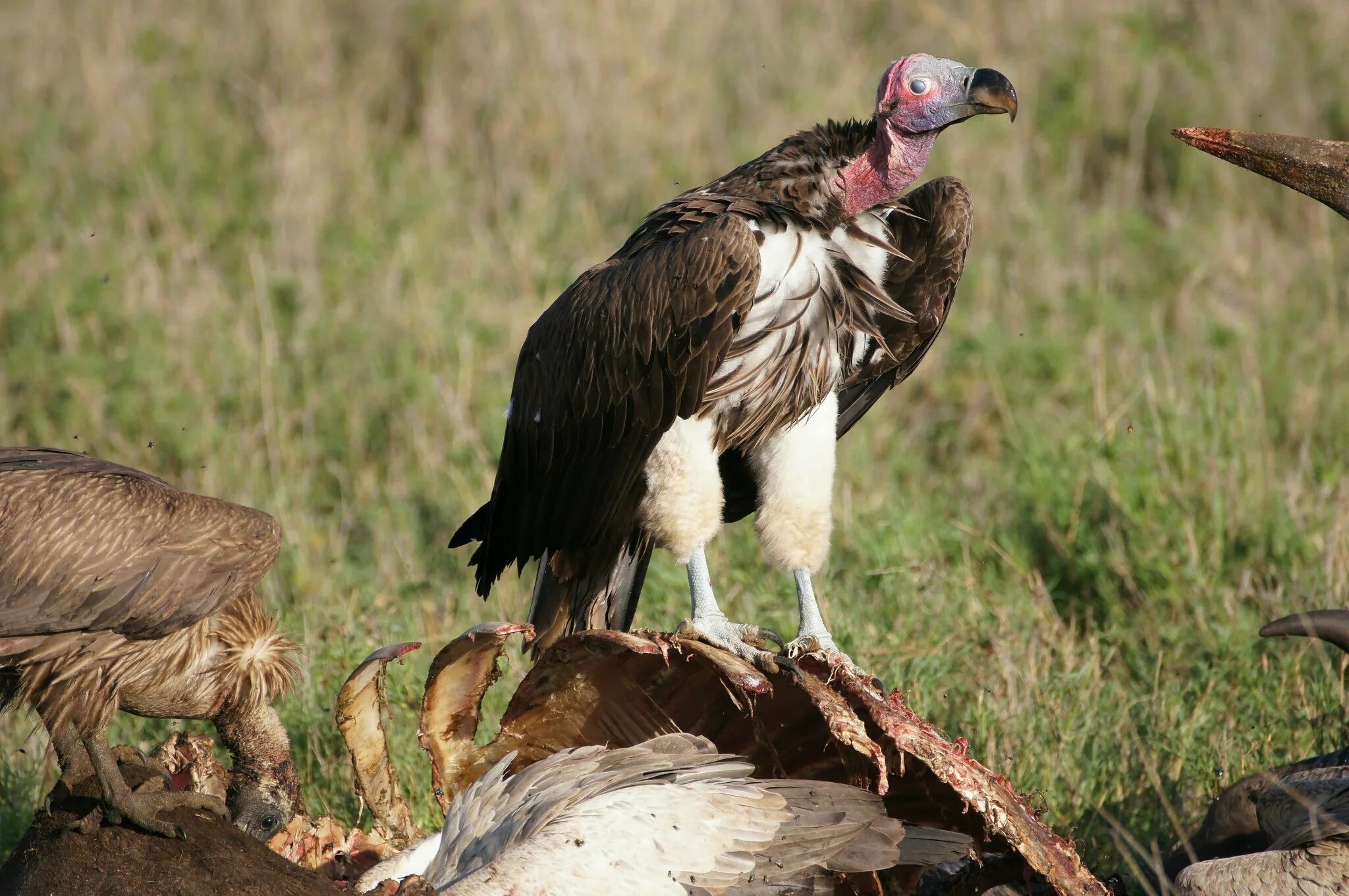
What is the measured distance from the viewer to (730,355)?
364 cm

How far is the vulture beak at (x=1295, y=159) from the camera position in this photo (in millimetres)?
3213

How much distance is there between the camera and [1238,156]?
3254 mm

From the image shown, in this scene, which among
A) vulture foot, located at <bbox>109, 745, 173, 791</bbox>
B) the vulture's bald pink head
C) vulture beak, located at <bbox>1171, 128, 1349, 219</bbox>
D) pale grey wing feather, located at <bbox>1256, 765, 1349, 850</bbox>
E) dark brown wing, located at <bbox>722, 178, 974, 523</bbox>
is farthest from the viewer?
dark brown wing, located at <bbox>722, 178, 974, 523</bbox>

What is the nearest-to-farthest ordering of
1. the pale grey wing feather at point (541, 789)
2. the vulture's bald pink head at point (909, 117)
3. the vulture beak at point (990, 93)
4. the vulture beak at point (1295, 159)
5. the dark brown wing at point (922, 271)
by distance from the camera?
the pale grey wing feather at point (541, 789)
the vulture beak at point (1295, 159)
the vulture beak at point (990, 93)
the vulture's bald pink head at point (909, 117)
the dark brown wing at point (922, 271)

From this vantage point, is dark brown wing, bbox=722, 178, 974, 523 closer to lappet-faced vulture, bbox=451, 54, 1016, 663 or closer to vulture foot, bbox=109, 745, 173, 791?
lappet-faced vulture, bbox=451, 54, 1016, 663

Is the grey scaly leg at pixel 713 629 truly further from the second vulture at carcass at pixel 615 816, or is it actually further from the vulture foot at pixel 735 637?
the second vulture at carcass at pixel 615 816

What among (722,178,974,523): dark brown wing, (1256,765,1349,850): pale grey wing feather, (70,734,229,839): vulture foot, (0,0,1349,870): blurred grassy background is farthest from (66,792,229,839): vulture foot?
(1256,765,1349,850): pale grey wing feather

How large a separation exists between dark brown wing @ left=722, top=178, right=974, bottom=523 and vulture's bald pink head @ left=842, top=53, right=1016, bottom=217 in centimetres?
12

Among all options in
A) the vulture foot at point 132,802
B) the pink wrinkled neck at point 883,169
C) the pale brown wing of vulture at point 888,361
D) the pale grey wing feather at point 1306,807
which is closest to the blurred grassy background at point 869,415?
the pale grey wing feather at point 1306,807

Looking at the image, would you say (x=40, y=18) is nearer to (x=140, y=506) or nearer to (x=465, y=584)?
(x=465, y=584)

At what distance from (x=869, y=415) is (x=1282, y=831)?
118 inches

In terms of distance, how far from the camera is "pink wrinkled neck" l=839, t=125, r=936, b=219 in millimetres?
3732

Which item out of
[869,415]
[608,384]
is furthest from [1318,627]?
[869,415]

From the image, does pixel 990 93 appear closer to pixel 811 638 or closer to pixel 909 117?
pixel 909 117
